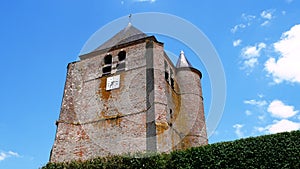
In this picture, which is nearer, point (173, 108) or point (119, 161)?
point (119, 161)

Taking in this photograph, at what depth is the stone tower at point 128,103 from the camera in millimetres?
13984

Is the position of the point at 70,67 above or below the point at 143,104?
above

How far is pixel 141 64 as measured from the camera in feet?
52.6

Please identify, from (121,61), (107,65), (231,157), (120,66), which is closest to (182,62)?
(121,61)

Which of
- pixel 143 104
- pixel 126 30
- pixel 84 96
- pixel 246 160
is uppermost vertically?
pixel 126 30

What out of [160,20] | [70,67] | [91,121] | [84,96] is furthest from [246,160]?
[70,67]

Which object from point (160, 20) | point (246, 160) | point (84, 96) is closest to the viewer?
point (246, 160)

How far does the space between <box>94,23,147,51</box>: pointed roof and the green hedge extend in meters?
8.91

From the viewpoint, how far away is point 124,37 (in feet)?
60.3

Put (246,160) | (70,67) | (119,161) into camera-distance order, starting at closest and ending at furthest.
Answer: (246,160), (119,161), (70,67)

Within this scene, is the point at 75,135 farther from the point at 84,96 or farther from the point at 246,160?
the point at 246,160

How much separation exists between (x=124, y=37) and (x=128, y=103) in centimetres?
512

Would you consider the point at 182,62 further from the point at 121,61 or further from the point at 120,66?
the point at 120,66

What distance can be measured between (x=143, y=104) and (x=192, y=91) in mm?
4948
